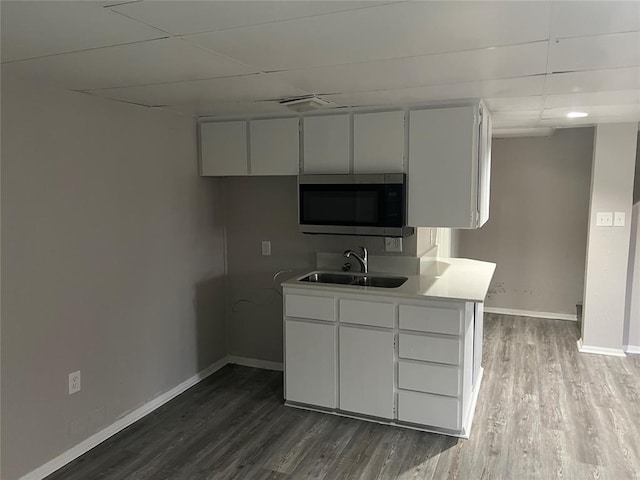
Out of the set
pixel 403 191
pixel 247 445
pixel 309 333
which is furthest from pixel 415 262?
pixel 247 445

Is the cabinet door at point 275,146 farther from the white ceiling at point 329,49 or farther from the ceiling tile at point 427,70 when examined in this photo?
the ceiling tile at point 427,70

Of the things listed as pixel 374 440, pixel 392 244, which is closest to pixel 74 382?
pixel 374 440

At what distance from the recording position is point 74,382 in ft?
9.18

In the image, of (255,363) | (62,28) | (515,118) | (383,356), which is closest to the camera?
(62,28)

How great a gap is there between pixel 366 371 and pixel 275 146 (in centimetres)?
163

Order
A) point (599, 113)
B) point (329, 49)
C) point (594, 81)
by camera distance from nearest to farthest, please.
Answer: point (329, 49)
point (594, 81)
point (599, 113)

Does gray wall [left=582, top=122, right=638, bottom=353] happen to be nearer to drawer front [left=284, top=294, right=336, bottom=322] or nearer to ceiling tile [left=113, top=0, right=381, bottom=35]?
drawer front [left=284, top=294, right=336, bottom=322]

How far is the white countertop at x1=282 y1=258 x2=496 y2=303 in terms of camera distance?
9.84 feet

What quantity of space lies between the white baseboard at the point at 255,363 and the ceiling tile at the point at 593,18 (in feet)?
10.4

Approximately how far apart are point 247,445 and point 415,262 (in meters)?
1.65

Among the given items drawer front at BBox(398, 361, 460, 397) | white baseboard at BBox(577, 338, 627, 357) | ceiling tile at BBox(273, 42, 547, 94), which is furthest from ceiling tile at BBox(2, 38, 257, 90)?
white baseboard at BBox(577, 338, 627, 357)

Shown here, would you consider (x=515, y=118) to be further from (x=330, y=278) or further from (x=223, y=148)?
(x=223, y=148)

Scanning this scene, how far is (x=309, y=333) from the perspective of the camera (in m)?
3.32

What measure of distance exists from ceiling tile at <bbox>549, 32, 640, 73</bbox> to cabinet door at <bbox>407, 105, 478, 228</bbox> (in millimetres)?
772
